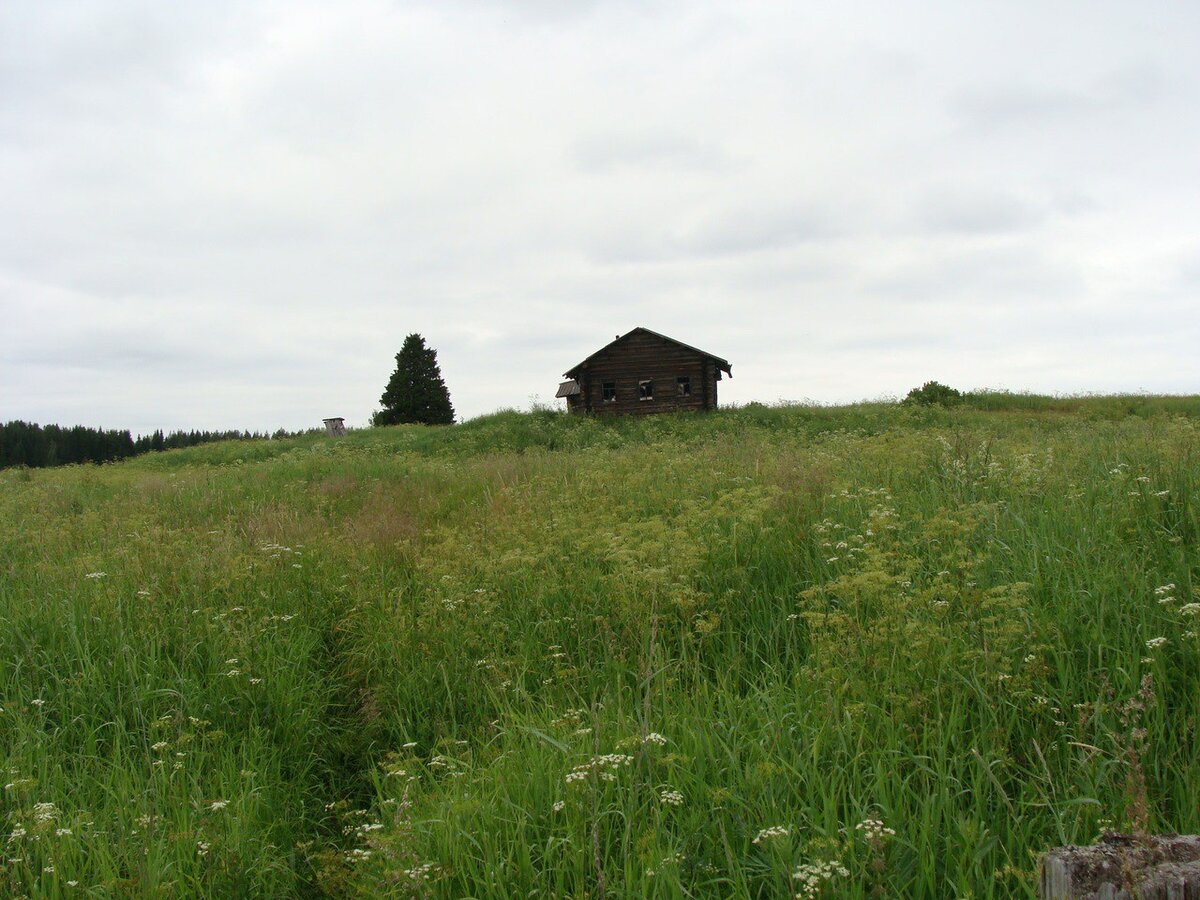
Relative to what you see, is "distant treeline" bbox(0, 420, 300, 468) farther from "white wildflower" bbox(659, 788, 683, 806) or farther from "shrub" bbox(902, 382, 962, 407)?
"white wildflower" bbox(659, 788, 683, 806)

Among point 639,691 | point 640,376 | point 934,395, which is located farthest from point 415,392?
point 639,691

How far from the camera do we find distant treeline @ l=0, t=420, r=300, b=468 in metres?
66.8

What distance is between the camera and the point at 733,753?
10.7 ft

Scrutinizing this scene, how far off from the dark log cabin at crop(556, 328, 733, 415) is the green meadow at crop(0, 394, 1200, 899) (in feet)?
98.5

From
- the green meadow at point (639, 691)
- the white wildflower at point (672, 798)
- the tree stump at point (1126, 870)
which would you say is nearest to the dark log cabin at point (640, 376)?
the green meadow at point (639, 691)

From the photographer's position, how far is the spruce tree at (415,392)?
56031 mm

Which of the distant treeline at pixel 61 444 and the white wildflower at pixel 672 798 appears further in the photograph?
the distant treeline at pixel 61 444

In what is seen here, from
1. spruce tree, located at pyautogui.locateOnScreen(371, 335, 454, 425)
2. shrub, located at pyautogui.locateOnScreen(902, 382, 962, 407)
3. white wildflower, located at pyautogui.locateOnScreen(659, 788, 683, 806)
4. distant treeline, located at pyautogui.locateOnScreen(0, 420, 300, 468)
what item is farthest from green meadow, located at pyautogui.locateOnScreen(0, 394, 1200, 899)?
distant treeline, located at pyautogui.locateOnScreen(0, 420, 300, 468)

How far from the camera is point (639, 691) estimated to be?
379 cm

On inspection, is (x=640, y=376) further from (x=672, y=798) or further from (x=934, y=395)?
(x=672, y=798)

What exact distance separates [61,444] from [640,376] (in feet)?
206

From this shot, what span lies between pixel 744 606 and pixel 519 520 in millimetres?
3092

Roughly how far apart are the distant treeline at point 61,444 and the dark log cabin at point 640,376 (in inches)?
1481

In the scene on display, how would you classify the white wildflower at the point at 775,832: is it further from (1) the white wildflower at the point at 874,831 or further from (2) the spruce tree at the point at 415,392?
(2) the spruce tree at the point at 415,392
